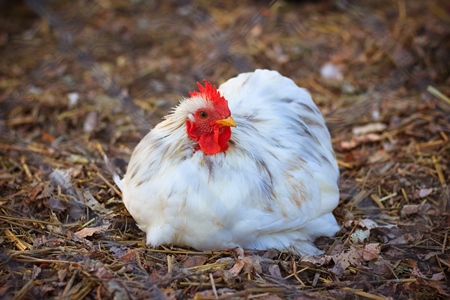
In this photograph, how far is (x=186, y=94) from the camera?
5203 millimetres

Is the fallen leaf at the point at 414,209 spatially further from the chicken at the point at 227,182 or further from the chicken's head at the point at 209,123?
the chicken's head at the point at 209,123

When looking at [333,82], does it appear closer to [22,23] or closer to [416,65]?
[416,65]

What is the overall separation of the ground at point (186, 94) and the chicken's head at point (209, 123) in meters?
0.64

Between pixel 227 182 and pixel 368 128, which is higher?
pixel 227 182

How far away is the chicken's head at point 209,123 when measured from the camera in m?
2.99

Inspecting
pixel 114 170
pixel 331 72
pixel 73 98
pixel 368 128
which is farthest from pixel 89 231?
pixel 331 72

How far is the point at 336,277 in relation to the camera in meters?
3.03

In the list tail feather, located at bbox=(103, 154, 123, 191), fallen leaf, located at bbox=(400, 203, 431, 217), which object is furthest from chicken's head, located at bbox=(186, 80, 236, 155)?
fallen leaf, located at bbox=(400, 203, 431, 217)

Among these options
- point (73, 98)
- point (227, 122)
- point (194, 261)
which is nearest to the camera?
point (227, 122)

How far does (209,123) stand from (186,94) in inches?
88.8

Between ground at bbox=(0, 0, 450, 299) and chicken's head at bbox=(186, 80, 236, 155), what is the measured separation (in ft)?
2.10

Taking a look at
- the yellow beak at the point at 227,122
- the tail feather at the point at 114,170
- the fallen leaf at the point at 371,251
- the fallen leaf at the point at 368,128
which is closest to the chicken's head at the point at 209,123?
the yellow beak at the point at 227,122

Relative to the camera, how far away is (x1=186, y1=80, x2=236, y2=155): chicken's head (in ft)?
9.82

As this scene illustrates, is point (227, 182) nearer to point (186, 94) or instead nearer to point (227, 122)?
point (227, 122)
